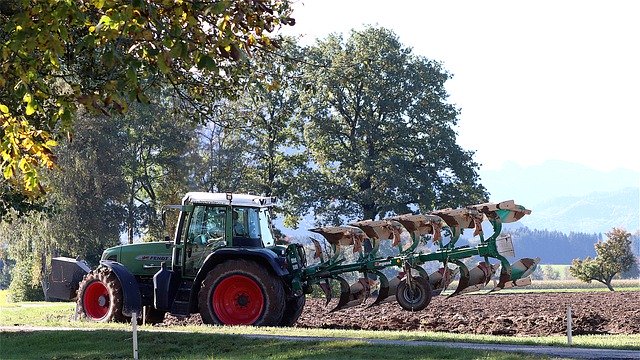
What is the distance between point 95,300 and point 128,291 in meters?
1.67

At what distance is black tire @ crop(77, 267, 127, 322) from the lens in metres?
25.1

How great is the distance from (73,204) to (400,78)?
2028 cm

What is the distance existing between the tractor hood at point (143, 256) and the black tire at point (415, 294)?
5502mm

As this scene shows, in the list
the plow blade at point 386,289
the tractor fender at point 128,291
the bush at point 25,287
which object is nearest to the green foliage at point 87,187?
the bush at point 25,287

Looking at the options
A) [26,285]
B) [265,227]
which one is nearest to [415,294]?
[265,227]

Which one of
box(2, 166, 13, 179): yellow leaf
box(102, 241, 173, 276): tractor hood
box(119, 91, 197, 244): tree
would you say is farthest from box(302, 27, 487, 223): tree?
box(2, 166, 13, 179): yellow leaf

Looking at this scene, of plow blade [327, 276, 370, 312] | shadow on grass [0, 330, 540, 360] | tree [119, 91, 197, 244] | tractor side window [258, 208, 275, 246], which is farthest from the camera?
tree [119, 91, 197, 244]

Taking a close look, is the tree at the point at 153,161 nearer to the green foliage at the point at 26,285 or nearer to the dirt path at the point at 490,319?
the green foliage at the point at 26,285

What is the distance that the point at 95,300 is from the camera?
26.2 meters

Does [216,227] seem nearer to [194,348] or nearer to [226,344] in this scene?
[226,344]

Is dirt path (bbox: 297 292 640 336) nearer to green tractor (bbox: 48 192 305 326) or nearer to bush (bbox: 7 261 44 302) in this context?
green tractor (bbox: 48 192 305 326)

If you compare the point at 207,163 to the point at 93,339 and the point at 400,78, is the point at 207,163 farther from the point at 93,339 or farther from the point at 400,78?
the point at 93,339

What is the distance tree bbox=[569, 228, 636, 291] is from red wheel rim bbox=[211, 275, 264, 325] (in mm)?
42673

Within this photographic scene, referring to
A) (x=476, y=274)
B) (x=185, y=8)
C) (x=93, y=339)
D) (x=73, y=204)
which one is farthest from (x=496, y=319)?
(x=73, y=204)
